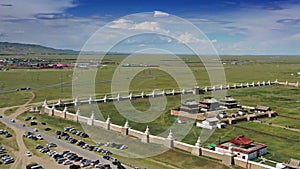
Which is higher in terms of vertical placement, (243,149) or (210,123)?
(210,123)

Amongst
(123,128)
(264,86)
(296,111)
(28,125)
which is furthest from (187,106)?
(264,86)

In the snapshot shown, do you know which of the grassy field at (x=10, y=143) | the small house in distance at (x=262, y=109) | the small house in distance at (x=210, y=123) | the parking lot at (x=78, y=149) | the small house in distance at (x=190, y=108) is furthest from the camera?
the small house in distance at (x=262, y=109)

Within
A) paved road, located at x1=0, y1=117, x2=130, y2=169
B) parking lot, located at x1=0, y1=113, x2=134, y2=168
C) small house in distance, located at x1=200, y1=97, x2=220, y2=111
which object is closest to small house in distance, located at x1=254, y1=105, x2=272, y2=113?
small house in distance, located at x1=200, y1=97, x2=220, y2=111

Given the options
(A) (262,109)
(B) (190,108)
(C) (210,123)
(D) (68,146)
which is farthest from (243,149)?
(A) (262,109)

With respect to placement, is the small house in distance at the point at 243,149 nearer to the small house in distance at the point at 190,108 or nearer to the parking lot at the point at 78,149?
the parking lot at the point at 78,149

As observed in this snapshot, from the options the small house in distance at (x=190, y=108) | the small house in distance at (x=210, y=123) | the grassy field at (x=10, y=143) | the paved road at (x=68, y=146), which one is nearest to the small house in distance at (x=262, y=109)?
the small house in distance at (x=190, y=108)

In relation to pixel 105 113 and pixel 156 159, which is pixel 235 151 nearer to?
pixel 156 159

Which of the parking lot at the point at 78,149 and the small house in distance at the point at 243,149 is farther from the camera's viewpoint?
the small house in distance at the point at 243,149

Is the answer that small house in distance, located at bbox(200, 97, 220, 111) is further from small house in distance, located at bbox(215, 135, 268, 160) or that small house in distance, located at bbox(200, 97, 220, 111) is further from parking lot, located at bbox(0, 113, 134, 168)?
parking lot, located at bbox(0, 113, 134, 168)

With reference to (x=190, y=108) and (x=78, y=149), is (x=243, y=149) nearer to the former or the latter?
(x=78, y=149)
